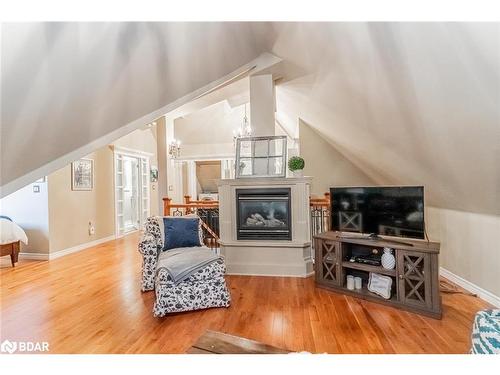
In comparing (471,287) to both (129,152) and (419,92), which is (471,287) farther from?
(129,152)

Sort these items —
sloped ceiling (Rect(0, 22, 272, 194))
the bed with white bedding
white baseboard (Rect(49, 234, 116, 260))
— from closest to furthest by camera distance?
sloped ceiling (Rect(0, 22, 272, 194))
the bed with white bedding
white baseboard (Rect(49, 234, 116, 260))

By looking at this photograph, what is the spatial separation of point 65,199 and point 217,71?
12.8 feet

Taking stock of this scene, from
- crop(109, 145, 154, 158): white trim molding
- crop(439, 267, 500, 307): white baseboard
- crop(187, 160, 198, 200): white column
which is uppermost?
crop(109, 145, 154, 158): white trim molding

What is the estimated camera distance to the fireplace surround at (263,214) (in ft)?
12.5

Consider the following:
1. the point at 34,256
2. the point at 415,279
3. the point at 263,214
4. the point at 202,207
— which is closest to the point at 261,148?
the point at 263,214

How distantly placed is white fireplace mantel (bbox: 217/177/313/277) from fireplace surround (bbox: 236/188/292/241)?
0.18 ft

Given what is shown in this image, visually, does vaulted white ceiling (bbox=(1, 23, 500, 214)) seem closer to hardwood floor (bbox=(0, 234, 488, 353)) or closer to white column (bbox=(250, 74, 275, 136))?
white column (bbox=(250, 74, 275, 136))

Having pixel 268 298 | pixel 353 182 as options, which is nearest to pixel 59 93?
pixel 268 298

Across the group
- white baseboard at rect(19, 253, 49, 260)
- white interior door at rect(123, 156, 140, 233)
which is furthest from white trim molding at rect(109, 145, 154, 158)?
white baseboard at rect(19, 253, 49, 260)

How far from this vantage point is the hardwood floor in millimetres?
2100

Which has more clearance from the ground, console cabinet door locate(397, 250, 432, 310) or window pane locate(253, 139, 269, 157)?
window pane locate(253, 139, 269, 157)

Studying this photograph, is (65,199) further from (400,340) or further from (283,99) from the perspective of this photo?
(400,340)

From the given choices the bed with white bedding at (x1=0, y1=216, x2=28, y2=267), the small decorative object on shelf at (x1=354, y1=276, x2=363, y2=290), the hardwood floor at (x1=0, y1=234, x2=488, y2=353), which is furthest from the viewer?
the bed with white bedding at (x1=0, y1=216, x2=28, y2=267)
